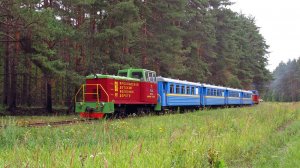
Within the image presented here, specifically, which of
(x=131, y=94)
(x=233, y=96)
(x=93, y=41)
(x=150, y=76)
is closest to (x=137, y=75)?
(x=150, y=76)

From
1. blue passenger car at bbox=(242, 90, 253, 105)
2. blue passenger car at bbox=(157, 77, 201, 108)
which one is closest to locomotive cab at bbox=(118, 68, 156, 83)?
blue passenger car at bbox=(157, 77, 201, 108)

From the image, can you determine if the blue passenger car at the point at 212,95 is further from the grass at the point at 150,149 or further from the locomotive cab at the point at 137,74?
the grass at the point at 150,149

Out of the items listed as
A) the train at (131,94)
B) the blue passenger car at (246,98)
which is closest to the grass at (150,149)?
the train at (131,94)

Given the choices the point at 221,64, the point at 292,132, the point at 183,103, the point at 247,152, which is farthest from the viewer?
the point at 221,64

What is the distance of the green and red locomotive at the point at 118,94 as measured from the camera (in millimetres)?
16891

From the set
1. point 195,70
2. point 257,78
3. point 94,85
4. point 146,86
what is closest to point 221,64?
point 195,70

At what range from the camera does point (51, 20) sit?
17.6 metres

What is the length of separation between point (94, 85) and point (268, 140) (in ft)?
33.8

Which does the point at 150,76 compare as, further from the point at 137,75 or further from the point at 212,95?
the point at 212,95

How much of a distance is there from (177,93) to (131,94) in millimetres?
6057

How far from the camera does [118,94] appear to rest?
18.2 meters

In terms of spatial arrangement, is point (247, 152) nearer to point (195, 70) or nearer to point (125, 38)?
point (125, 38)

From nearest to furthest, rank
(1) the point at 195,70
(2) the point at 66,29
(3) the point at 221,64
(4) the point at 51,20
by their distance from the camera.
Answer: (4) the point at 51,20
(2) the point at 66,29
(1) the point at 195,70
(3) the point at 221,64

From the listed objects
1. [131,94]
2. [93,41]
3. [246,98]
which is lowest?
[246,98]
